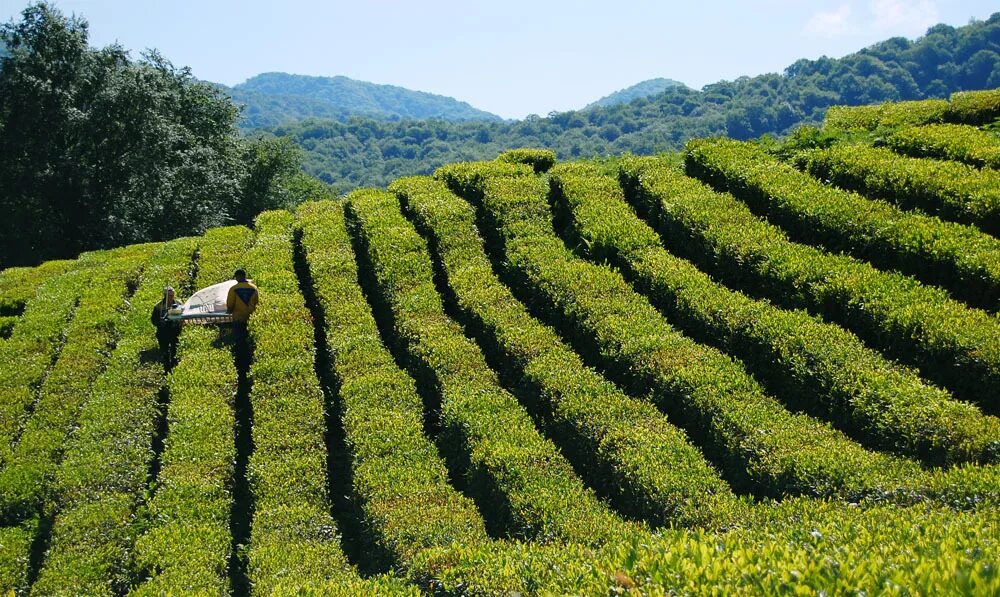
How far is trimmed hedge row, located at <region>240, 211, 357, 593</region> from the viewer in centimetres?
1182

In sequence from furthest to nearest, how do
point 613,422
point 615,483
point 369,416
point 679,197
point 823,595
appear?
point 679,197 < point 369,416 < point 613,422 < point 615,483 < point 823,595

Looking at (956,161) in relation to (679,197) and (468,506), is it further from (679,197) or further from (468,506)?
(468,506)

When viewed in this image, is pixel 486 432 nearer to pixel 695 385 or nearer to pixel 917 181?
pixel 695 385

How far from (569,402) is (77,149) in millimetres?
32289

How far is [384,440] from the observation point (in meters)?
14.1

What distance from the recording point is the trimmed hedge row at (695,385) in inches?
442

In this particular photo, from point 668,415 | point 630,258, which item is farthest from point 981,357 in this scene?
point 630,258

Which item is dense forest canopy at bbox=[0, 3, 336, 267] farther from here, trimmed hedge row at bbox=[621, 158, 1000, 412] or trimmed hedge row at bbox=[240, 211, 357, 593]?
trimmed hedge row at bbox=[621, 158, 1000, 412]

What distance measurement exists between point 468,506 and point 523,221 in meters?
10.5

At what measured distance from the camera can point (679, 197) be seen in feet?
67.7

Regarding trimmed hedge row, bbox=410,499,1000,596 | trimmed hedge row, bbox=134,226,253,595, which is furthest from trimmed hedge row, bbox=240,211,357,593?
trimmed hedge row, bbox=410,499,1000,596

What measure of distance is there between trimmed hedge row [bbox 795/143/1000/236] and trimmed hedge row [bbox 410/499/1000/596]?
9511 millimetres

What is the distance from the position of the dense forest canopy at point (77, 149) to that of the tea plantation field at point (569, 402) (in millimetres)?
15205

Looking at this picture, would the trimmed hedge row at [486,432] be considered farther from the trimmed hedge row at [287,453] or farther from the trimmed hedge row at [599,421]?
the trimmed hedge row at [287,453]
